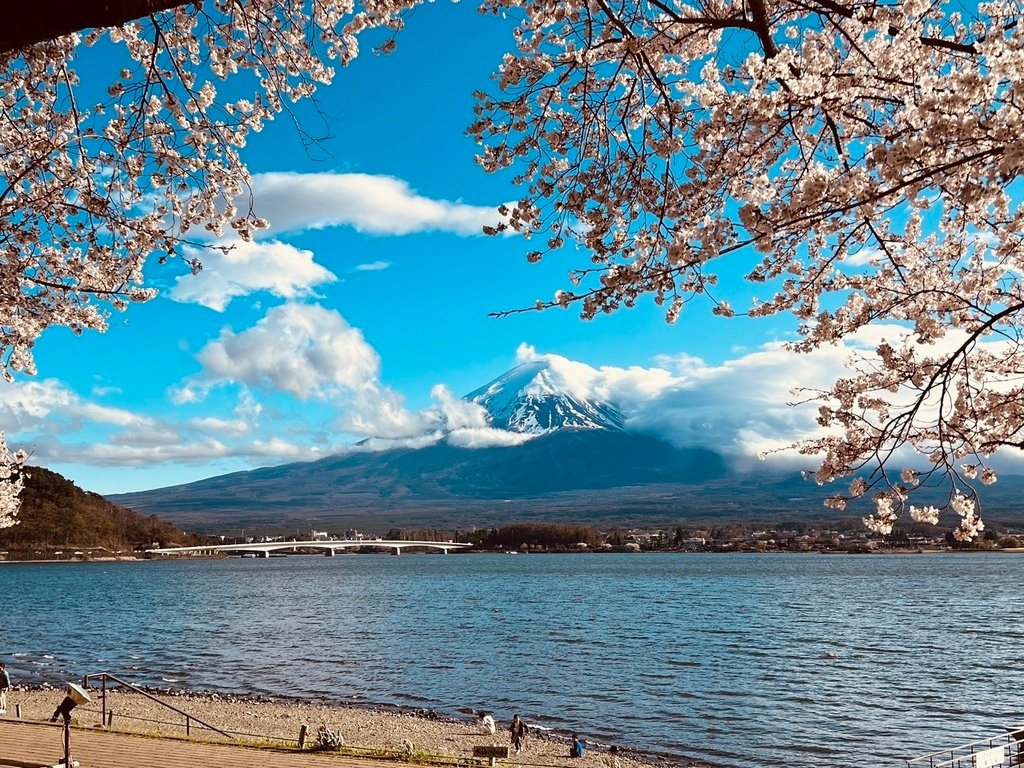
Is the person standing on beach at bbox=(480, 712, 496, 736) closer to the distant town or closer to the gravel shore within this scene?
the gravel shore

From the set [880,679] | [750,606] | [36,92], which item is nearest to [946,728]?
[880,679]

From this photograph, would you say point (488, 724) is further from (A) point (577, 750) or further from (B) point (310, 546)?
(B) point (310, 546)

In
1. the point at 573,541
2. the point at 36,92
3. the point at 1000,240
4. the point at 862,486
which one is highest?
the point at 36,92

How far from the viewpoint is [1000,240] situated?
4.47 metres

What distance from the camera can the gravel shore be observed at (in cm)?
1675

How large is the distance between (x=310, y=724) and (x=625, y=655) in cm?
1637

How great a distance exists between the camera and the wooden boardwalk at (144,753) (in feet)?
37.7

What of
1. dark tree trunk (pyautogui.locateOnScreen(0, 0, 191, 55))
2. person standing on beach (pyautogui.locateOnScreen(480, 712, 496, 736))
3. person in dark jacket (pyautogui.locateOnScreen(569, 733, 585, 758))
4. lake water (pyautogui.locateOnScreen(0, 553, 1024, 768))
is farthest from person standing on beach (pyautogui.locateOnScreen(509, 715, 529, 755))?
dark tree trunk (pyautogui.locateOnScreen(0, 0, 191, 55))

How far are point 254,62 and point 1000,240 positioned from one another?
432 centimetres

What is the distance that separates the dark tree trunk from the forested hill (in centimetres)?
14476

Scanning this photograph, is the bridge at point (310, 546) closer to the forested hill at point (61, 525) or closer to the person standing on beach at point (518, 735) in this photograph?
the forested hill at point (61, 525)

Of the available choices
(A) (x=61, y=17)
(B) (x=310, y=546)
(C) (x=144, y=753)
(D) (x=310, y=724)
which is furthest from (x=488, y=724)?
(B) (x=310, y=546)

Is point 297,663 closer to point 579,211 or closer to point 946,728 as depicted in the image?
point 946,728

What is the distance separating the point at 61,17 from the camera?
107 inches
